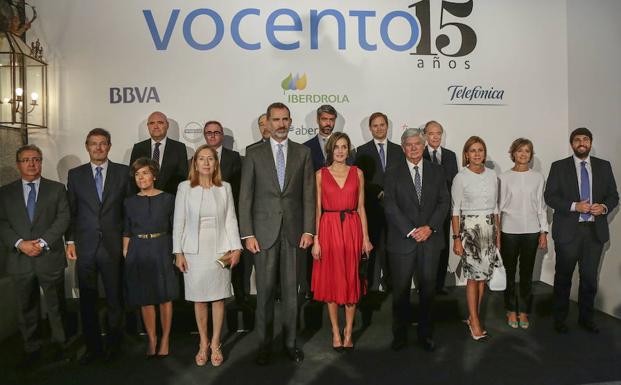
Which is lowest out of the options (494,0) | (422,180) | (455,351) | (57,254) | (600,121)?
(455,351)

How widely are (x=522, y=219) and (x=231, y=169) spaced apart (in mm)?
2684

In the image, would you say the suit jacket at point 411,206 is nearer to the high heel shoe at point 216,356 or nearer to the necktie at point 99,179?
the high heel shoe at point 216,356

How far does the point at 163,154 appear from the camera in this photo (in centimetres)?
448

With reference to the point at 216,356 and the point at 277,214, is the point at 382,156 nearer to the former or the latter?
the point at 277,214

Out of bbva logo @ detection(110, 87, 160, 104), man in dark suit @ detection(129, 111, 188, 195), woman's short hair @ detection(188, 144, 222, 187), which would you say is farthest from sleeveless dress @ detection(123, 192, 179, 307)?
bbva logo @ detection(110, 87, 160, 104)

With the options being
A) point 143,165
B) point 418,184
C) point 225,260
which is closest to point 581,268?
point 418,184

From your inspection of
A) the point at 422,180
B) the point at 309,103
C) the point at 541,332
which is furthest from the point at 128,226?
the point at 541,332

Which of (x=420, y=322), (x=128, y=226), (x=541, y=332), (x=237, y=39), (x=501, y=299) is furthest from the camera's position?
(x=237, y=39)

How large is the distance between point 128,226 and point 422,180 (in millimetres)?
2264

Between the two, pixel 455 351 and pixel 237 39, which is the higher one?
pixel 237 39

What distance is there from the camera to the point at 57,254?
3.54m

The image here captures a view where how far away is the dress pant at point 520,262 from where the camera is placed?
4.14 meters

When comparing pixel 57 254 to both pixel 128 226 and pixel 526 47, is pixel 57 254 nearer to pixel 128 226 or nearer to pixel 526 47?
pixel 128 226

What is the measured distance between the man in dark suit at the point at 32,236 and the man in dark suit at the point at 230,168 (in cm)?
141
